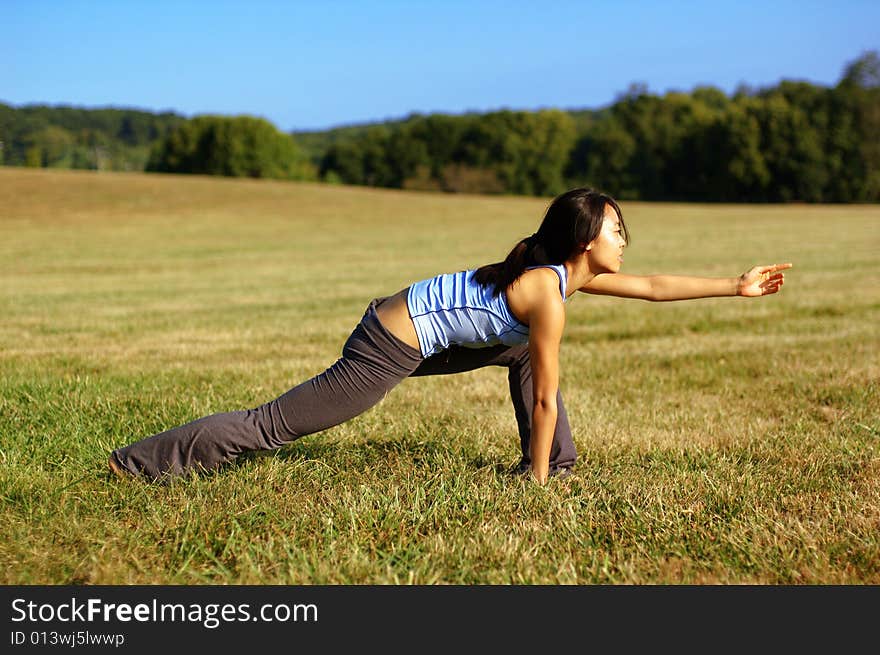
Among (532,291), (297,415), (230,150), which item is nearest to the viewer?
(532,291)

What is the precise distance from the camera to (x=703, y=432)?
18.0 feet

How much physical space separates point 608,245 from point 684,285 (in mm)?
805

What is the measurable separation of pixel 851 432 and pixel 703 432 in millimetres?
899

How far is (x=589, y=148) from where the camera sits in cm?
10294

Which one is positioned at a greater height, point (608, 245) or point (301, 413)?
point (608, 245)

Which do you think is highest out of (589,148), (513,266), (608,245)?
(589,148)

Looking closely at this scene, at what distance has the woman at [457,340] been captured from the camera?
3885 mm

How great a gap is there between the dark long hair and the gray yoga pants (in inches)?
21.1

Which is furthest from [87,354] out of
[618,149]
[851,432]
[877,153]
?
[618,149]

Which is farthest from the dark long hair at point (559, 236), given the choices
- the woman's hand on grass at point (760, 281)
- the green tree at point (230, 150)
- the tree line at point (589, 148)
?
the green tree at point (230, 150)

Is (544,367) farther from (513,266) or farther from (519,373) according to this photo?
(519,373)

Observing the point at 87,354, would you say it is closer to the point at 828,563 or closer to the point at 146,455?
the point at 146,455

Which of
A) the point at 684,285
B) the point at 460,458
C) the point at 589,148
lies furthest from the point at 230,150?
the point at 684,285

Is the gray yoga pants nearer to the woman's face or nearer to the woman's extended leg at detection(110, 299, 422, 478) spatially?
the woman's extended leg at detection(110, 299, 422, 478)
